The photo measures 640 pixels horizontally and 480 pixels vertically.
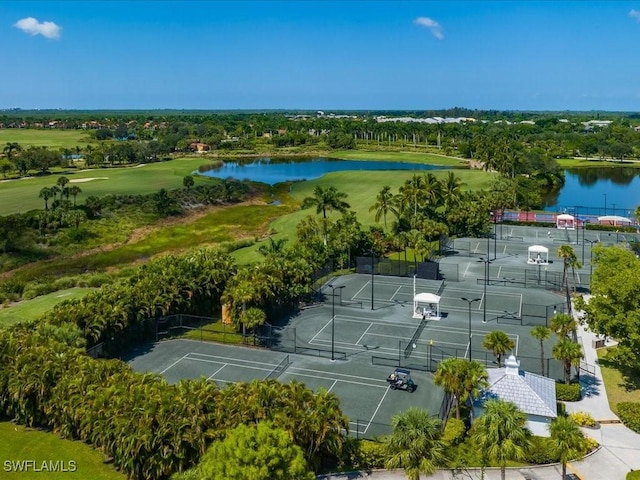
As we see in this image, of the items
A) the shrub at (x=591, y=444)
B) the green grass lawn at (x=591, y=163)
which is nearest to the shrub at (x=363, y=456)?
the shrub at (x=591, y=444)

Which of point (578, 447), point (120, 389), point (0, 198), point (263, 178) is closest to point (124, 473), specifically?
point (120, 389)

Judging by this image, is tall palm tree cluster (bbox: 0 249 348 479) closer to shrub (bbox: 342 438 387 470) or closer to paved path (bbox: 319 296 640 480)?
shrub (bbox: 342 438 387 470)

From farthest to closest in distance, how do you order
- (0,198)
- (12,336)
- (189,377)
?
(0,198), (189,377), (12,336)

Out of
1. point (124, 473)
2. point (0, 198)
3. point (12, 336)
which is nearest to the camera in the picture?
point (124, 473)

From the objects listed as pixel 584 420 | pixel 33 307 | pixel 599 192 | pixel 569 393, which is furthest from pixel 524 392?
pixel 599 192

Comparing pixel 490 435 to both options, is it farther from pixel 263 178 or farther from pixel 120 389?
pixel 263 178

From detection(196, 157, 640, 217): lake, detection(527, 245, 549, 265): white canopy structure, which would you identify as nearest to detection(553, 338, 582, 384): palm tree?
detection(527, 245, 549, 265): white canopy structure
